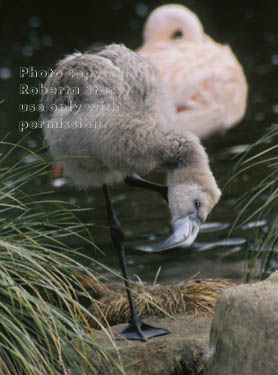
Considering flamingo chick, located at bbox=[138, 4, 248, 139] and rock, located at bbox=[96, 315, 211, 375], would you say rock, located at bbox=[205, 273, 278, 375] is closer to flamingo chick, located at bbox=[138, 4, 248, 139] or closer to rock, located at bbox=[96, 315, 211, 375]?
rock, located at bbox=[96, 315, 211, 375]

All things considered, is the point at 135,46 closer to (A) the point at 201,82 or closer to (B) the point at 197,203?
(A) the point at 201,82

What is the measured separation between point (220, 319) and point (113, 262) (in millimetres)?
2248

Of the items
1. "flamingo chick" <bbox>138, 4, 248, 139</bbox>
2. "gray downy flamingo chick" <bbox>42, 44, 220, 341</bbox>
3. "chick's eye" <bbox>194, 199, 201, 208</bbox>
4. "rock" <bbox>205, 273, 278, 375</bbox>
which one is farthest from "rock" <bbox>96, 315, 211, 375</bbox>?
"flamingo chick" <bbox>138, 4, 248, 139</bbox>

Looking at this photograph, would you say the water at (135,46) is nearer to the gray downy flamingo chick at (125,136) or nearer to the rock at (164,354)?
the gray downy flamingo chick at (125,136)

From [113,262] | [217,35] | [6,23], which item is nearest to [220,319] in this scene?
[113,262]

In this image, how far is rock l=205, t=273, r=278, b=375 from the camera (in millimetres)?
2865

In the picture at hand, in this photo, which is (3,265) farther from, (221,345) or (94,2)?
(94,2)

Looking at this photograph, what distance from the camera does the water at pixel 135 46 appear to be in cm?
523

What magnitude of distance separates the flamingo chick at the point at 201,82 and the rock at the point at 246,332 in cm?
388

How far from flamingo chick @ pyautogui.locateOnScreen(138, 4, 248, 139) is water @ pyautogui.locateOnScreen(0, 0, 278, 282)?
1.23 feet

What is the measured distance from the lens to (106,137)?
3568 millimetres

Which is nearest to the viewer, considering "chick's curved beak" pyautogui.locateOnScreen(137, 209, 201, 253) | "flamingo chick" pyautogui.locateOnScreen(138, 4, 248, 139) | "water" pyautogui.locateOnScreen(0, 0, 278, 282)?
"chick's curved beak" pyautogui.locateOnScreen(137, 209, 201, 253)

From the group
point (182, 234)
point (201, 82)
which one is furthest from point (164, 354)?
point (201, 82)

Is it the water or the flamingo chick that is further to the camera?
the flamingo chick
